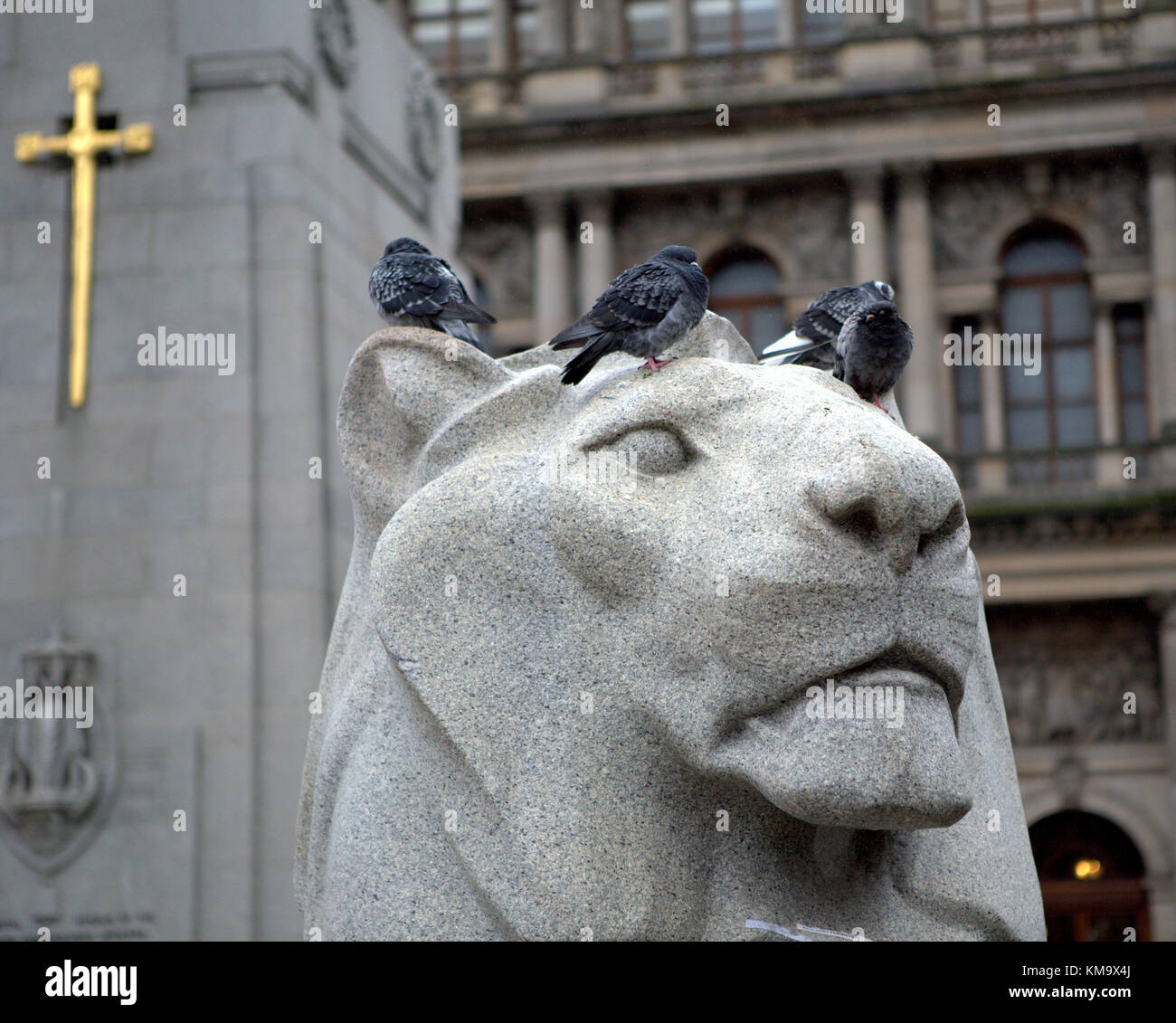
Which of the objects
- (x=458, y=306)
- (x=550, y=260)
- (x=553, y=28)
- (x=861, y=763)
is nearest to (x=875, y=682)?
(x=861, y=763)

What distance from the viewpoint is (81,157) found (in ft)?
29.7

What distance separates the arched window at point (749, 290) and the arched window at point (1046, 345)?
4.24 metres

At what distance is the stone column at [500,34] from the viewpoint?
34938 millimetres

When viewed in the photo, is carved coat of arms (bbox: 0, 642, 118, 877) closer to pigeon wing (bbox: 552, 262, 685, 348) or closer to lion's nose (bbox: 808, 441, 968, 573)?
pigeon wing (bbox: 552, 262, 685, 348)

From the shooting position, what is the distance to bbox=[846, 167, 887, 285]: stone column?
1299 inches

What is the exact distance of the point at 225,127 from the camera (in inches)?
357

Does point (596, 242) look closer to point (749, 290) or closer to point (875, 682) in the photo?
point (749, 290)

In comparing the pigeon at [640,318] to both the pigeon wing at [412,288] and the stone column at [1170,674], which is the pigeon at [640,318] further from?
the stone column at [1170,674]

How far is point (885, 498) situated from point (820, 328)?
223 cm

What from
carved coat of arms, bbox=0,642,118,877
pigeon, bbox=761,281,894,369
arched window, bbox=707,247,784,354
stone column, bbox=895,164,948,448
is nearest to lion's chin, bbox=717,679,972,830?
pigeon, bbox=761,281,894,369

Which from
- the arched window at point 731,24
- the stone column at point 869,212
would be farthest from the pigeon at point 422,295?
the arched window at point 731,24

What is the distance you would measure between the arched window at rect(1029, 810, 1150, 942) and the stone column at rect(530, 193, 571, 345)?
1283 cm

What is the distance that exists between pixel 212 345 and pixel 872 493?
6237 mm
